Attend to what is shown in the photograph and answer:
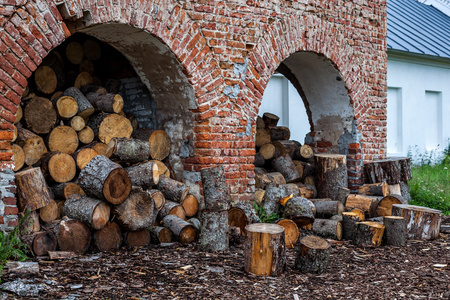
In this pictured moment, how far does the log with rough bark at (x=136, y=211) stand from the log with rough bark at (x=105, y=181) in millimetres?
99

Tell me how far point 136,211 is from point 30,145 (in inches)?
52.5

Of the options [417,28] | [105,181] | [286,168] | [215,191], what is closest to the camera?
[105,181]

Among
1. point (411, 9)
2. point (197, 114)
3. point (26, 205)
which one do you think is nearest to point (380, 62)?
point (197, 114)

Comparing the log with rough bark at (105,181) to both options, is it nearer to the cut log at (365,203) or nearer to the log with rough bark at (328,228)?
the log with rough bark at (328,228)

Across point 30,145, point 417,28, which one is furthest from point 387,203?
point 417,28

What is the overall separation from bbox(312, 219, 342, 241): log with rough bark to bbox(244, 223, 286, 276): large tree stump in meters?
1.75

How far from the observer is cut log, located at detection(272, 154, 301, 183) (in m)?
7.37

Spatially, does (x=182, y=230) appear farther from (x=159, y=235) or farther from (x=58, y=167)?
(x=58, y=167)

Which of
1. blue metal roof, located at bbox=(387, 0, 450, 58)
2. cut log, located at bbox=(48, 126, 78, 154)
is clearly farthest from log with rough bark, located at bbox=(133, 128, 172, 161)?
blue metal roof, located at bbox=(387, 0, 450, 58)

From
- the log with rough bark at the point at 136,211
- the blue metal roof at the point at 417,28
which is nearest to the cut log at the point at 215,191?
the log with rough bark at the point at 136,211

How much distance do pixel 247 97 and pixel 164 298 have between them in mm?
3269

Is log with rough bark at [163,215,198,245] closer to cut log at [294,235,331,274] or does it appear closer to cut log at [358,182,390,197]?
cut log at [294,235,331,274]

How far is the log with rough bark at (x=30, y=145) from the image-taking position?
491 centimetres

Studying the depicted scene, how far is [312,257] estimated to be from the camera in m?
4.22
